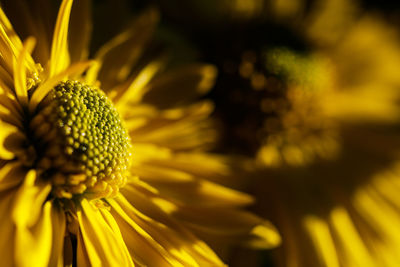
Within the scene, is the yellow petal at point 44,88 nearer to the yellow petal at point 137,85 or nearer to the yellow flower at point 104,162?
the yellow flower at point 104,162

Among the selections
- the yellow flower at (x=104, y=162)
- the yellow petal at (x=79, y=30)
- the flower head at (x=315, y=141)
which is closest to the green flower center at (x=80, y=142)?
the yellow flower at (x=104, y=162)

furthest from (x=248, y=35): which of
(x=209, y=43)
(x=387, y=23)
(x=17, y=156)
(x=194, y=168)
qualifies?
(x=17, y=156)

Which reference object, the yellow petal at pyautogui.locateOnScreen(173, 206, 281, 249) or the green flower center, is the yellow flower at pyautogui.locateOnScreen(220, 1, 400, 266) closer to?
the yellow petal at pyautogui.locateOnScreen(173, 206, 281, 249)

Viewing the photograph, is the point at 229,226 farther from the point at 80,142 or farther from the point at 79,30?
the point at 79,30

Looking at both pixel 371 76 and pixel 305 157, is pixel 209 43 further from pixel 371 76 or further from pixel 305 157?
pixel 371 76

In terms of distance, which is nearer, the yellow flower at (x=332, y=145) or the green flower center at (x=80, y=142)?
the green flower center at (x=80, y=142)

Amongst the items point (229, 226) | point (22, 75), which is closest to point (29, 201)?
point (22, 75)
